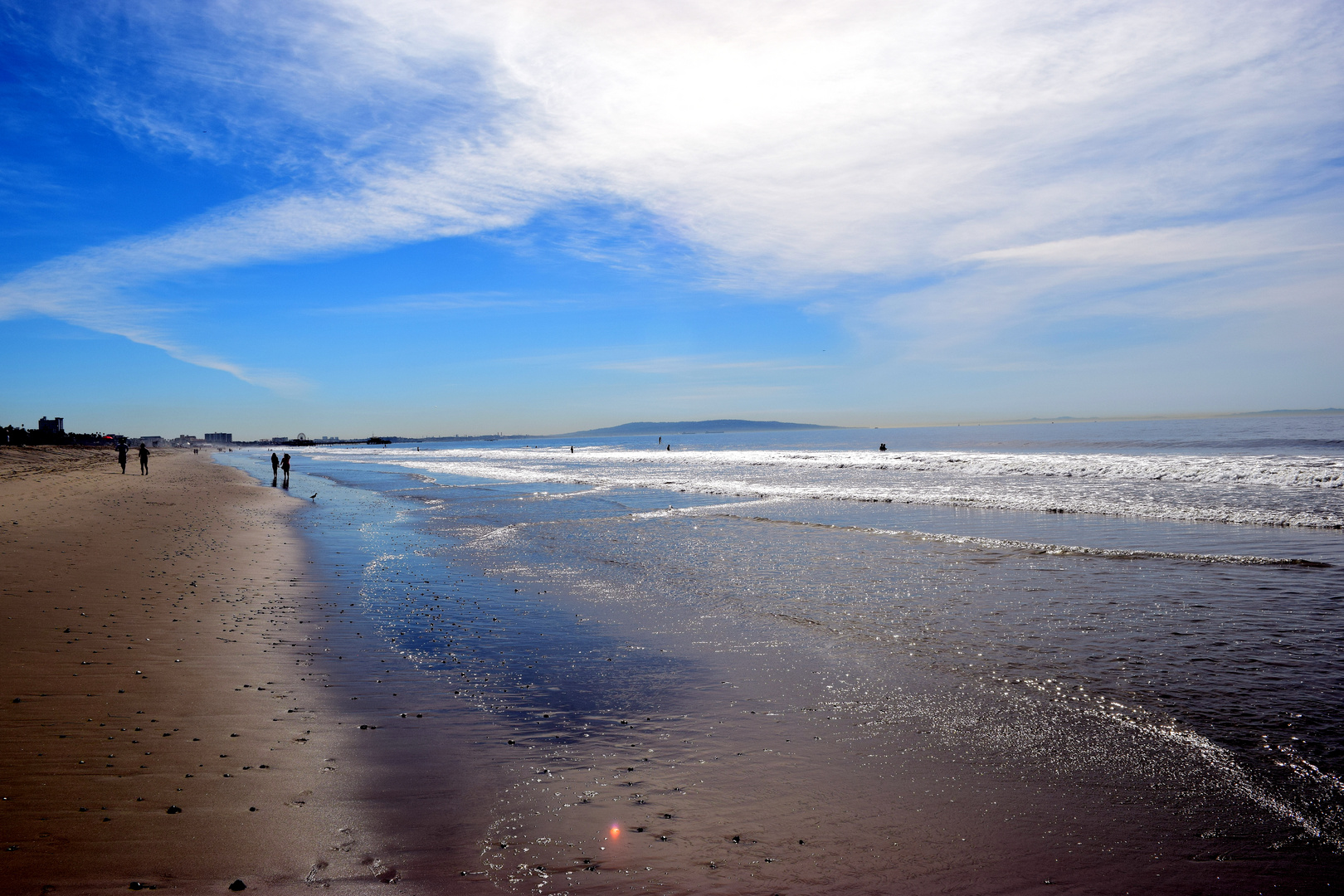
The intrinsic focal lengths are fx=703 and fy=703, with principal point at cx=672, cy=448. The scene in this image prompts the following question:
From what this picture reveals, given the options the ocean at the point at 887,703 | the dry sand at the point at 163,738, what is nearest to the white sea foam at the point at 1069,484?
the ocean at the point at 887,703

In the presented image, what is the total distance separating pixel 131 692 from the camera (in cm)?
721

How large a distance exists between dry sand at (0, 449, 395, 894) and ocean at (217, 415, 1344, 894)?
1092 mm

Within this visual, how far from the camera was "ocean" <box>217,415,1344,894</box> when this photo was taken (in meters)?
4.61

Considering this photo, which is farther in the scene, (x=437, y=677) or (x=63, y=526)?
(x=63, y=526)

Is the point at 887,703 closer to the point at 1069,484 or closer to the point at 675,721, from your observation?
the point at 675,721

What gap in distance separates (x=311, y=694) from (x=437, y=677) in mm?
1313

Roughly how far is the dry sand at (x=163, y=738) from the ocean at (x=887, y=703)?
109cm

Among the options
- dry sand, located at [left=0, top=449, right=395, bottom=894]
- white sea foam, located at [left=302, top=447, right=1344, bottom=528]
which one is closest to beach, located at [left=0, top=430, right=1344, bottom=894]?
dry sand, located at [left=0, top=449, right=395, bottom=894]

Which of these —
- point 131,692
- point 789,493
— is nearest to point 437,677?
point 131,692

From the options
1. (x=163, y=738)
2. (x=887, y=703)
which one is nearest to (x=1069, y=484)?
(x=887, y=703)

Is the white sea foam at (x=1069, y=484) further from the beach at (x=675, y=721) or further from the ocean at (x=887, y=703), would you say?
the beach at (x=675, y=721)

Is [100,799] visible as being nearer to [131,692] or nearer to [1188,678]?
[131,692]

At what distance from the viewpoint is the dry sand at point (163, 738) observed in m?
4.30

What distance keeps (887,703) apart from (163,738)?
6.85 meters
